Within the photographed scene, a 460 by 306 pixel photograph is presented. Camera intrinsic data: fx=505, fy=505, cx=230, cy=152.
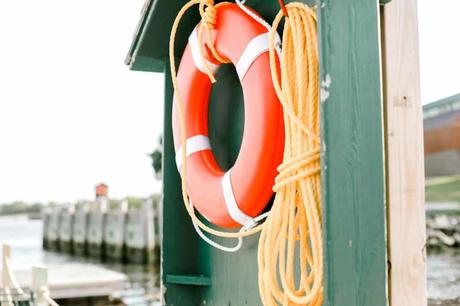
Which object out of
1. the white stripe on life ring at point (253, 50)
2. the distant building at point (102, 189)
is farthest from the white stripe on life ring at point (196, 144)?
the distant building at point (102, 189)

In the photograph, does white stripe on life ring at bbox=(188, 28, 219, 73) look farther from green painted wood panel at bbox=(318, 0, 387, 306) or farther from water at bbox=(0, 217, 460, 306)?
water at bbox=(0, 217, 460, 306)

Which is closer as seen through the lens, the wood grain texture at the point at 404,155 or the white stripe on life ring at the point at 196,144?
the wood grain texture at the point at 404,155

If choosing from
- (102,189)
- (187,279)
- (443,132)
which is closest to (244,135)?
(187,279)

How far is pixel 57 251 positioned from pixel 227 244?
2460 centimetres

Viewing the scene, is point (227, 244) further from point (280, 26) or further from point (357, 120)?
point (357, 120)

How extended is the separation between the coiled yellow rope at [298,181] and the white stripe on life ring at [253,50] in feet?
0.59

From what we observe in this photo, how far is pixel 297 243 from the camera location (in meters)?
1.62

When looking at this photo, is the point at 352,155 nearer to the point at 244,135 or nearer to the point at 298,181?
the point at 298,181

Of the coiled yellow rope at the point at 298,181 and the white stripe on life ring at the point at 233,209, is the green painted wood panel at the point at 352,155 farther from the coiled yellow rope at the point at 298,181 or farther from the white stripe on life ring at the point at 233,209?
the white stripe on life ring at the point at 233,209

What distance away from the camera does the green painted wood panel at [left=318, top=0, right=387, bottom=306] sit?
3.49 feet

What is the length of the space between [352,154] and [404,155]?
29cm

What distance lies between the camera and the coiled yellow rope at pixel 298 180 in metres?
1.18

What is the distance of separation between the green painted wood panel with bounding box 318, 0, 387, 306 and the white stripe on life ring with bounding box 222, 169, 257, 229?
0.55m

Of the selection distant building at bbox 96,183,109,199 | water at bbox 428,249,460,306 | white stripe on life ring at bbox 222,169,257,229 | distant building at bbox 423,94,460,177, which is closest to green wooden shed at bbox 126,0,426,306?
white stripe on life ring at bbox 222,169,257,229
